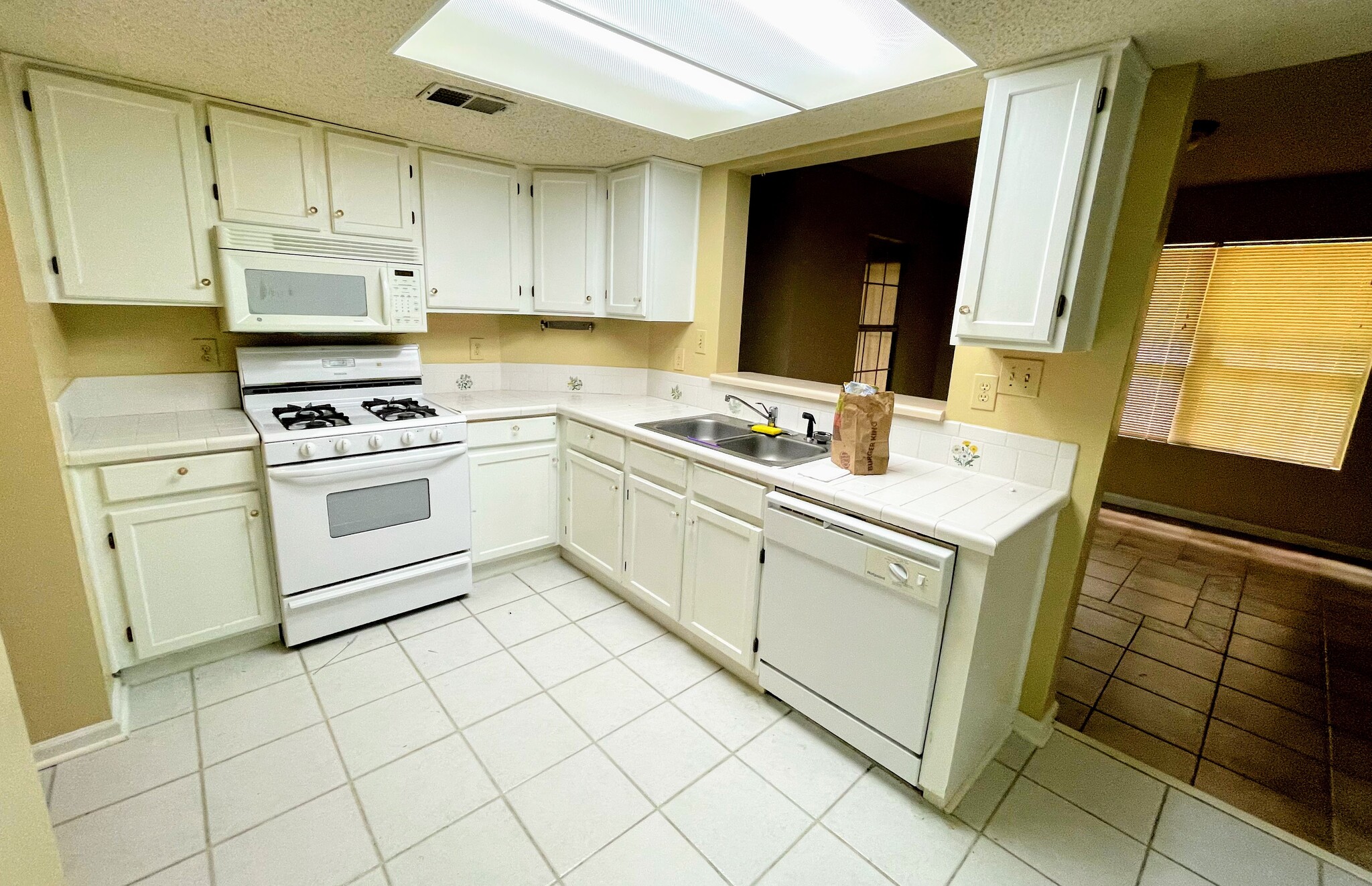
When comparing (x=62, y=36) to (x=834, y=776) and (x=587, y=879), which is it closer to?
(x=587, y=879)

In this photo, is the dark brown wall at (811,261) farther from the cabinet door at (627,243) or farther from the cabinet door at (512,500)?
the cabinet door at (512,500)

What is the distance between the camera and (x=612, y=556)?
2.83 meters

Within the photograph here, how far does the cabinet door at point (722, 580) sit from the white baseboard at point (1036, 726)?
3.32ft

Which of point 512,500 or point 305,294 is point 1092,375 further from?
point 305,294

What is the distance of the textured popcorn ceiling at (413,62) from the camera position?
A: 1376 millimetres

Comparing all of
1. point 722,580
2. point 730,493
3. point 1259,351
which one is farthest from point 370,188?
point 1259,351

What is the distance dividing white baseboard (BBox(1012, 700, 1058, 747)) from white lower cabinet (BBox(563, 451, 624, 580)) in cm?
177

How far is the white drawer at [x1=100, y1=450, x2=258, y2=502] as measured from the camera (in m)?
1.93

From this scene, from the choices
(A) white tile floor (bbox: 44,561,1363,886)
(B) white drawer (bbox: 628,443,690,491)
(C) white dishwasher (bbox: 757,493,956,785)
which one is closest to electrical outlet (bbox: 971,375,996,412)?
(C) white dishwasher (bbox: 757,493,956,785)

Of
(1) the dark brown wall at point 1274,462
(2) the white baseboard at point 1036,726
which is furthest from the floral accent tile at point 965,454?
(1) the dark brown wall at point 1274,462

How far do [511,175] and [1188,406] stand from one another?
5.18 meters

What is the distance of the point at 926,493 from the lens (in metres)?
1.85

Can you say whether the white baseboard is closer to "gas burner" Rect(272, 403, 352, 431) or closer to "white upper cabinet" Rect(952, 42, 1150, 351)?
"white upper cabinet" Rect(952, 42, 1150, 351)

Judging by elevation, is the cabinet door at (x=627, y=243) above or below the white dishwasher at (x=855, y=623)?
above
